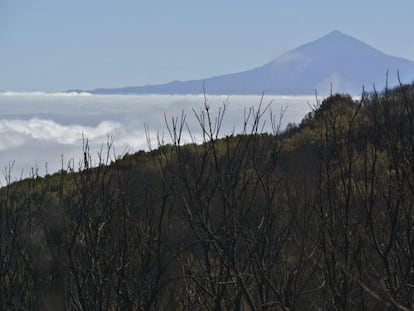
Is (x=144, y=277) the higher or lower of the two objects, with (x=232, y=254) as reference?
lower

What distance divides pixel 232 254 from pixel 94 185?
2281 millimetres

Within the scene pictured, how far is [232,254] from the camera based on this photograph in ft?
A: 16.3

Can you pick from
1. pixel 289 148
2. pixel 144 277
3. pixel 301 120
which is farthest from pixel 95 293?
pixel 301 120

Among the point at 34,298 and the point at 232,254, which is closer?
the point at 232,254

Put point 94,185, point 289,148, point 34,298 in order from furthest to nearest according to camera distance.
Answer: point 289,148, point 34,298, point 94,185

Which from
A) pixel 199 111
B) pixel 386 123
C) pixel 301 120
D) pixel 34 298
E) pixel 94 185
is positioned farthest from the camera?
pixel 301 120

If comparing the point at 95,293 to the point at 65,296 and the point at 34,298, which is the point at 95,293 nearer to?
the point at 65,296

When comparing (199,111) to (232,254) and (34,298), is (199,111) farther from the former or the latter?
(34,298)

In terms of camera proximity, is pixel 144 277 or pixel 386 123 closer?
pixel 386 123

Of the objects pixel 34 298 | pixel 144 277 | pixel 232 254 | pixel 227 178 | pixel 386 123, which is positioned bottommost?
pixel 34 298

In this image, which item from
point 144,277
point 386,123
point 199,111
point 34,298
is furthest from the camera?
point 34,298

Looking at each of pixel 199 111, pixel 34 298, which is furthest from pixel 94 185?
pixel 34 298

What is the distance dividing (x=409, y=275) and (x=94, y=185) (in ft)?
10.2

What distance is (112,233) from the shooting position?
6730 mm
